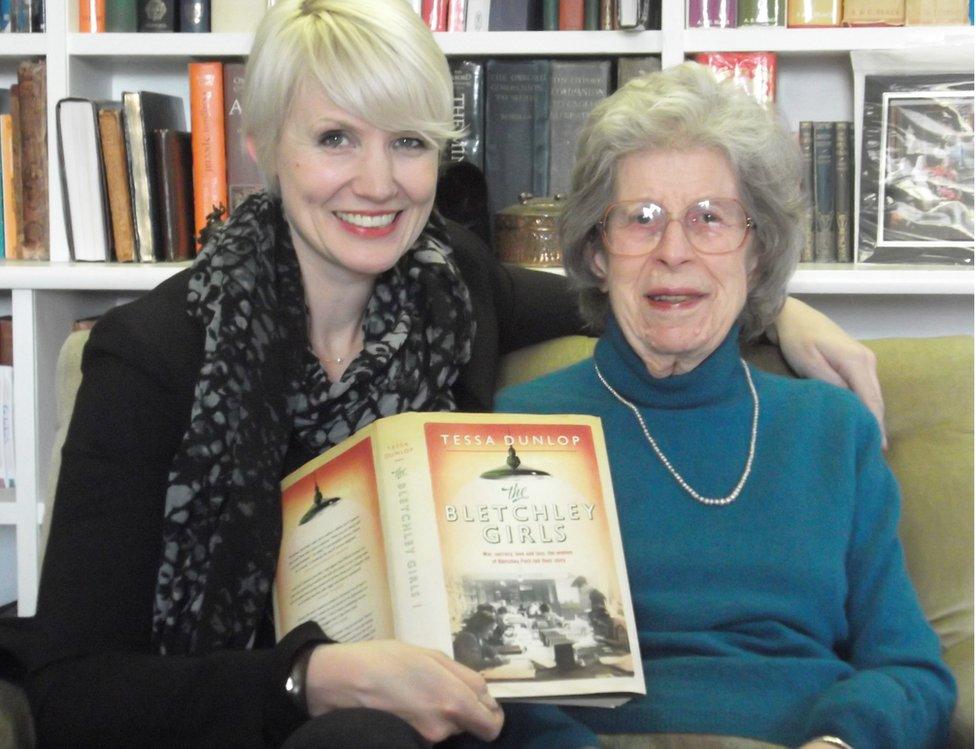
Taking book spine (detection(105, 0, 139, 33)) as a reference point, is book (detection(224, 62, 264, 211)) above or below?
below

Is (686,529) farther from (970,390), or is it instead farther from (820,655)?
(970,390)

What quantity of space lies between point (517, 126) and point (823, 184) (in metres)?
0.54

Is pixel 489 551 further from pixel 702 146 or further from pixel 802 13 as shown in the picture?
pixel 802 13

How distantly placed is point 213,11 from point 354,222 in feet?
3.38

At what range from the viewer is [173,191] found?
2.31 meters

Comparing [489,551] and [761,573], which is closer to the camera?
[489,551]

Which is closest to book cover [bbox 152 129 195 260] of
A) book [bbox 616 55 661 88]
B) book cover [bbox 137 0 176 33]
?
book cover [bbox 137 0 176 33]

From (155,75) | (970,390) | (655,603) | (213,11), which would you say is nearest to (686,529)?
(655,603)

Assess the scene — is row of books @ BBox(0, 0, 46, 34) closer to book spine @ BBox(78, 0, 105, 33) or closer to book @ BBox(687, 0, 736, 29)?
book spine @ BBox(78, 0, 105, 33)

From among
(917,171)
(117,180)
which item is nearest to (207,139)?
(117,180)

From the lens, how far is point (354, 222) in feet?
4.75

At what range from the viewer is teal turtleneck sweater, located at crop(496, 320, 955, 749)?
124 cm

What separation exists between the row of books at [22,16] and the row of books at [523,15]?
0.67 m

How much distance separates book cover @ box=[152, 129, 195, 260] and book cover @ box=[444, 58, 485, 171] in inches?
19.2
